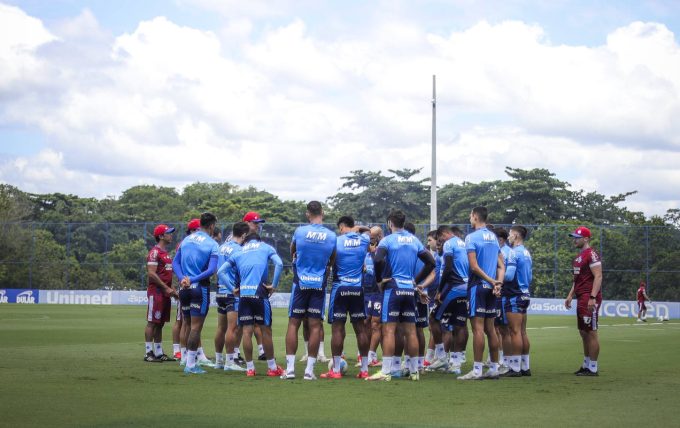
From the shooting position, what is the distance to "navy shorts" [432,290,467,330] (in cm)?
1452

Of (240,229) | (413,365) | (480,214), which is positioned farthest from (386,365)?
(240,229)

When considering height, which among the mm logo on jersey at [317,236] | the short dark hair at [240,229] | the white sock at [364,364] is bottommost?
the white sock at [364,364]

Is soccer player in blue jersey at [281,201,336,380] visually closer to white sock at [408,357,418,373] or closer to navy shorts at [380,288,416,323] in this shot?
navy shorts at [380,288,416,323]

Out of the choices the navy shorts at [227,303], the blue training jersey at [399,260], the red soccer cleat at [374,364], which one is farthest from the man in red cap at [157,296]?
the blue training jersey at [399,260]

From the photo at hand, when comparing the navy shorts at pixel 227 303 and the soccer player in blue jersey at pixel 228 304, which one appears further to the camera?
the navy shorts at pixel 227 303

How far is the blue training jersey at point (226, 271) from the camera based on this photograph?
1432 cm

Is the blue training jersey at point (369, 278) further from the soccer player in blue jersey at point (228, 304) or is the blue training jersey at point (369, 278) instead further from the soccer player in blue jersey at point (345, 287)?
the soccer player in blue jersey at point (228, 304)

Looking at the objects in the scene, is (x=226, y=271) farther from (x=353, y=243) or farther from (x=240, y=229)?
(x=353, y=243)

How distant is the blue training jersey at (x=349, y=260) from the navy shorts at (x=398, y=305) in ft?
1.64

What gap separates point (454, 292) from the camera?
571 inches

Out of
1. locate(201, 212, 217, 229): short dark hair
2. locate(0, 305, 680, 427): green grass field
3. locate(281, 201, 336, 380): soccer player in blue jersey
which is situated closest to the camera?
locate(0, 305, 680, 427): green grass field

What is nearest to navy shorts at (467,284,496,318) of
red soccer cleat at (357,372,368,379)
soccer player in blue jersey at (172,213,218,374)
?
red soccer cleat at (357,372,368,379)

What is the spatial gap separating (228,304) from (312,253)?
2221 mm

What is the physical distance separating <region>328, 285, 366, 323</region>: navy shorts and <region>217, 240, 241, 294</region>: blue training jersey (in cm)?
164
